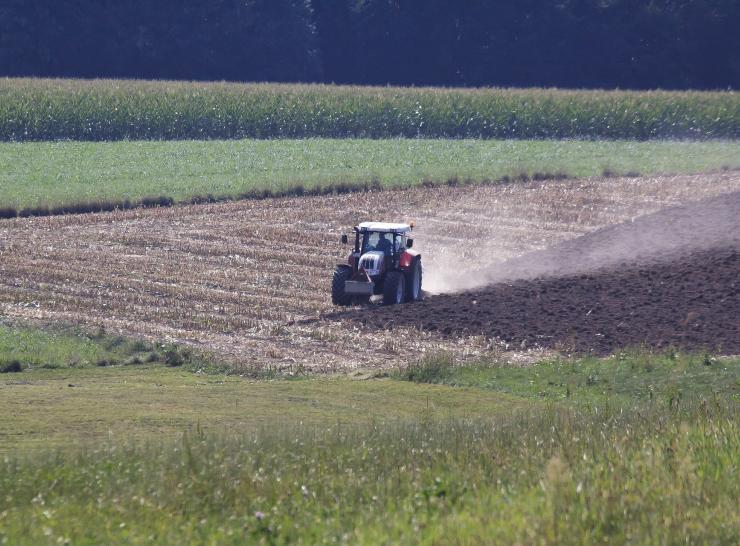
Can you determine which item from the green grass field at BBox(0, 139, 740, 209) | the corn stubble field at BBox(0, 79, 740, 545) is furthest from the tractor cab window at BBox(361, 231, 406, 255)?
the green grass field at BBox(0, 139, 740, 209)

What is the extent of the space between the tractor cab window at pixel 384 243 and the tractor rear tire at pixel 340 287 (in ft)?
2.44

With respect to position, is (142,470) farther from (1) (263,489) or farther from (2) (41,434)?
(2) (41,434)

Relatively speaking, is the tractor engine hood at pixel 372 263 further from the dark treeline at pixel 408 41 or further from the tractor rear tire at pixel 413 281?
the dark treeline at pixel 408 41

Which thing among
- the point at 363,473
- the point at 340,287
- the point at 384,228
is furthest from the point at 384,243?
the point at 363,473

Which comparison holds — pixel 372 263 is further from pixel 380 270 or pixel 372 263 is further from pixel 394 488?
pixel 394 488

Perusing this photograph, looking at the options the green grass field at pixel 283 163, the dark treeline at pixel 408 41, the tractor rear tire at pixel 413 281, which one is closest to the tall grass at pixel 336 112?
the green grass field at pixel 283 163

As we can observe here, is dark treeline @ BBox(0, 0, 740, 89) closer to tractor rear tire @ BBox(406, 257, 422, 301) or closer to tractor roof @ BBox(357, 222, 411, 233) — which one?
tractor roof @ BBox(357, 222, 411, 233)

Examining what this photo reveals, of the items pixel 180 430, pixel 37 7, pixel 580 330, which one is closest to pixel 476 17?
pixel 37 7

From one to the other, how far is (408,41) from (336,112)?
34.9m

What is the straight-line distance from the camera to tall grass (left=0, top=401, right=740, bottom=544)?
9.28 meters

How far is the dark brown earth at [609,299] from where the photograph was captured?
20938mm

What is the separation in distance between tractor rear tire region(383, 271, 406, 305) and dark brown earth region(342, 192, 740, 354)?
0.51m

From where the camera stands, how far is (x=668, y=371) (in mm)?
18219

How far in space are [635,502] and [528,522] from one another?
1.01m
